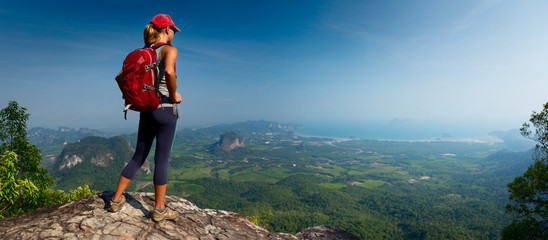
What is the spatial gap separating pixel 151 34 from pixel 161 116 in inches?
46.8

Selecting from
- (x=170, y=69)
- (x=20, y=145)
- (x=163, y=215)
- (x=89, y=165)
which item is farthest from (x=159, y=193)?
(x=89, y=165)

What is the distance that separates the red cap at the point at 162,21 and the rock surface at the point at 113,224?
3.10m

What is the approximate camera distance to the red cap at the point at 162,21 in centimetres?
312

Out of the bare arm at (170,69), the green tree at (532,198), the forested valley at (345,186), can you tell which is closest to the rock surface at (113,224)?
the bare arm at (170,69)

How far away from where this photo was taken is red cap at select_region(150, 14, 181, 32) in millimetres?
3117

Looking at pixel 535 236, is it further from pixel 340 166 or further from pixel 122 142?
pixel 122 142

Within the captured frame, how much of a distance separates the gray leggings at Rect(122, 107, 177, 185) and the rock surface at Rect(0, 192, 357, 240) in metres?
0.80

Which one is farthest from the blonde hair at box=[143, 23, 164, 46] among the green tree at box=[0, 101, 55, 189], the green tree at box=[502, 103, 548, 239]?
the green tree at box=[502, 103, 548, 239]

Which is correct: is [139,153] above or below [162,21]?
below

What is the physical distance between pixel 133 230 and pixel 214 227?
1.40 meters

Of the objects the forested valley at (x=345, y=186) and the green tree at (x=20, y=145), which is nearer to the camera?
the green tree at (x=20, y=145)

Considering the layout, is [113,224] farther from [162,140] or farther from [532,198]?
[532,198]

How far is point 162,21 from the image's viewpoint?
124 inches

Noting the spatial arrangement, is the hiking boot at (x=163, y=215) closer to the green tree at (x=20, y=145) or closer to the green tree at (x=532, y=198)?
the green tree at (x=20, y=145)
